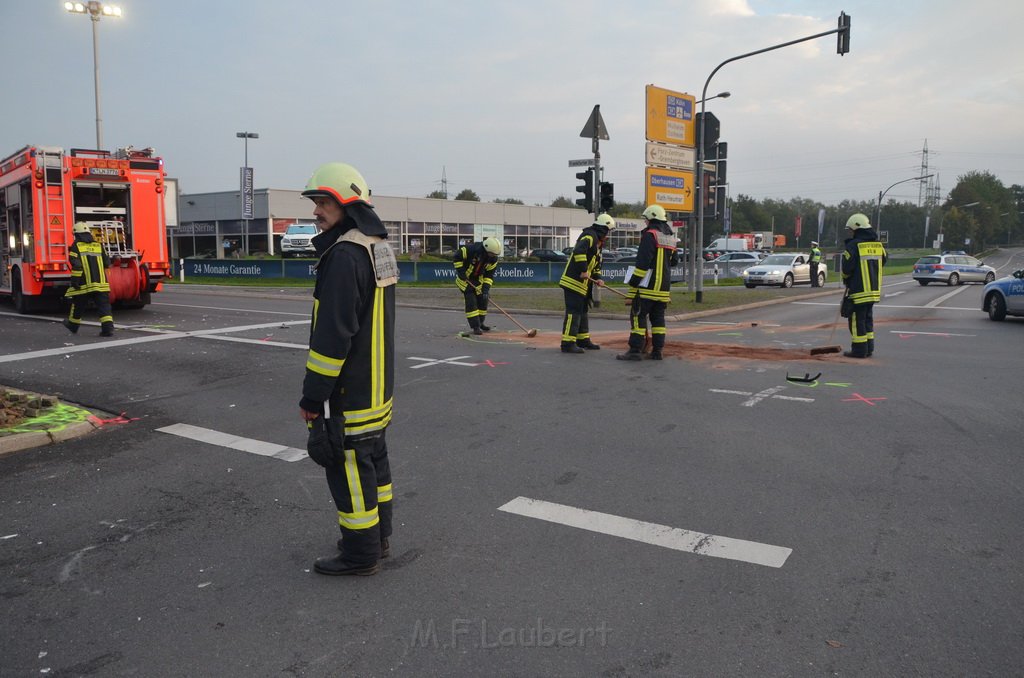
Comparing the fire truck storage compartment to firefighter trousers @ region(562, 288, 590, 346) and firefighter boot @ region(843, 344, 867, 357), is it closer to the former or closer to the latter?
firefighter trousers @ region(562, 288, 590, 346)

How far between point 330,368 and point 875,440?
466cm

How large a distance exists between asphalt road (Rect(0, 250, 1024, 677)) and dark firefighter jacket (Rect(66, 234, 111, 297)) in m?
4.10

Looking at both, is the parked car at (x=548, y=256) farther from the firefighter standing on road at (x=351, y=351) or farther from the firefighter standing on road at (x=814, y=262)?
the firefighter standing on road at (x=351, y=351)

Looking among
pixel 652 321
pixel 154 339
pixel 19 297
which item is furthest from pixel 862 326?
pixel 19 297

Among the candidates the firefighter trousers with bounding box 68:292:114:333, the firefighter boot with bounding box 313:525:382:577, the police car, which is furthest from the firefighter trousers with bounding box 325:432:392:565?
the police car

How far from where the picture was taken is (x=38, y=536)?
165 inches

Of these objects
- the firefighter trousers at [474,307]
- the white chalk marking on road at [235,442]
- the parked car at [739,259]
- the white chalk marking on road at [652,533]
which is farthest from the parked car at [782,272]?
the white chalk marking on road at [652,533]

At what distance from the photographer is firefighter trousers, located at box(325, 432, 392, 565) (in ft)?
11.9

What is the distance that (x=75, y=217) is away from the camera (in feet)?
50.0

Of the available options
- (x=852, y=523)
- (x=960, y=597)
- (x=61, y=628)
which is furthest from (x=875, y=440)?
(x=61, y=628)

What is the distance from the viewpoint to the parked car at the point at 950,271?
33656 millimetres

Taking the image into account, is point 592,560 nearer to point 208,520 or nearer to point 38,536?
point 208,520

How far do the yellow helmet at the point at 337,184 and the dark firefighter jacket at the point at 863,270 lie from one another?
8769 mm

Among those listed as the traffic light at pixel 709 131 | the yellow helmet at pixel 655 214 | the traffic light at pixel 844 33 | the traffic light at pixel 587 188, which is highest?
the traffic light at pixel 844 33
